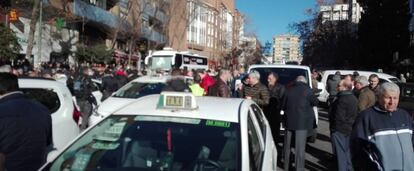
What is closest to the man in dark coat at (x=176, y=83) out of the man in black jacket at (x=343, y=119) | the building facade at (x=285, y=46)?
the man in black jacket at (x=343, y=119)

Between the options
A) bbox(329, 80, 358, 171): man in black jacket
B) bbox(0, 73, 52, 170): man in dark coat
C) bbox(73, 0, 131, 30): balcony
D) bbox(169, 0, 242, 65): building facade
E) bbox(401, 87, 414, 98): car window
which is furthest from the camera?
bbox(169, 0, 242, 65): building facade

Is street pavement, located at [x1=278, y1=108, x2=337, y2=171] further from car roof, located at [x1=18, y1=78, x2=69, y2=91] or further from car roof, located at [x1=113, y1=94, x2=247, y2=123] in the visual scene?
car roof, located at [x1=113, y1=94, x2=247, y2=123]

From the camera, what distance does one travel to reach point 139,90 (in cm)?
1328

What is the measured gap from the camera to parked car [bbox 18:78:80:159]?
7957 mm

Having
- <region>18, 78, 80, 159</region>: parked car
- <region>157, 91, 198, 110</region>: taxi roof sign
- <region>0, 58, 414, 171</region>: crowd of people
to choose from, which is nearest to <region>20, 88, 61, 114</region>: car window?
<region>18, 78, 80, 159</region>: parked car

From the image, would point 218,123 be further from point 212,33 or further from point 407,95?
point 212,33

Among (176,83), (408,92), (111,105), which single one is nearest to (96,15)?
(408,92)

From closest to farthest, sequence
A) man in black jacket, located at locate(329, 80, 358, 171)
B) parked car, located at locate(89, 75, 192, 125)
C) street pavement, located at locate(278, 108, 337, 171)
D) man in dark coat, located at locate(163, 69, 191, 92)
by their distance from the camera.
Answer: man in black jacket, located at locate(329, 80, 358, 171) < street pavement, located at locate(278, 108, 337, 171) < man in dark coat, located at locate(163, 69, 191, 92) < parked car, located at locate(89, 75, 192, 125)

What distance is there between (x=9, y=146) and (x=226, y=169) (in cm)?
186

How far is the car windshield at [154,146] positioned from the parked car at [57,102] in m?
3.52

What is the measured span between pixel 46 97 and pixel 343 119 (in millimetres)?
4353

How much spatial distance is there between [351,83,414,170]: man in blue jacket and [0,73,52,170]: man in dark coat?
2.81 metres

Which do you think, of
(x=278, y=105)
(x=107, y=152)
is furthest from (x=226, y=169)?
(x=278, y=105)

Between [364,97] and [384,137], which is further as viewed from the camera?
[364,97]
